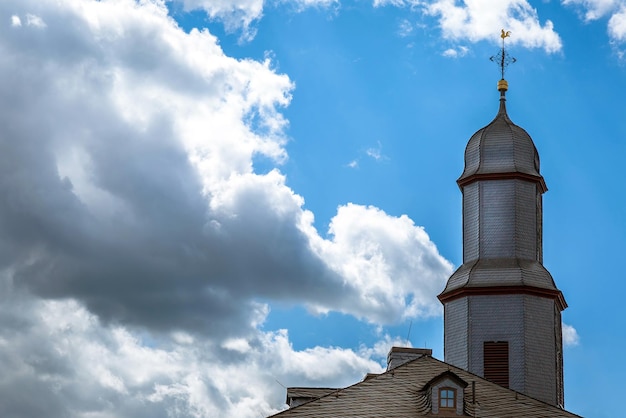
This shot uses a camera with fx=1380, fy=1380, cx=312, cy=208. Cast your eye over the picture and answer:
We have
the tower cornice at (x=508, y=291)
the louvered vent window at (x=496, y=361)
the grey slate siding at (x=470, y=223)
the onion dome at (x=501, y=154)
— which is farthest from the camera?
the onion dome at (x=501, y=154)

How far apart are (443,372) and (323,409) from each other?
215 inches

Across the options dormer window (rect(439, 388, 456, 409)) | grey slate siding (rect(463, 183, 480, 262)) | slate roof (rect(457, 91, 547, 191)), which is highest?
slate roof (rect(457, 91, 547, 191))

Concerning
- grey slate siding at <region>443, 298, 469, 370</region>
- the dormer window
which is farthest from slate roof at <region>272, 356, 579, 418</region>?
grey slate siding at <region>443, 298, 469, 370</region>

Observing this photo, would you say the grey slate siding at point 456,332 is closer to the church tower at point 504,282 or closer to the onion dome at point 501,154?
the church tower at point 504,282

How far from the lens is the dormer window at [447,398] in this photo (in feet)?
187

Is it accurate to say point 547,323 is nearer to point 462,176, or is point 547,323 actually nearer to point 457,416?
point 462,176

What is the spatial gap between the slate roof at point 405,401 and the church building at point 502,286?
4114 mm

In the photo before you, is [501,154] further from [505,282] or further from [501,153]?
[505,282]

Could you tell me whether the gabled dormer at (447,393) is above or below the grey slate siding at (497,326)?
below

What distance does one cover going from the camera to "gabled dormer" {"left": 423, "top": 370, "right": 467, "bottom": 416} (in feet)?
187

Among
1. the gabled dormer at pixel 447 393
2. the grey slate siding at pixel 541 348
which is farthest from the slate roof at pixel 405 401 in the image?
the grey slate siding at pixel 541 348

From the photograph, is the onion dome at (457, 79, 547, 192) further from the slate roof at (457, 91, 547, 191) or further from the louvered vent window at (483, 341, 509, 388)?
the louvered vent window at (483, 341, 509, 388)

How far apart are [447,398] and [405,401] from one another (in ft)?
6.26

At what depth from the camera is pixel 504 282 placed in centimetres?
7331
